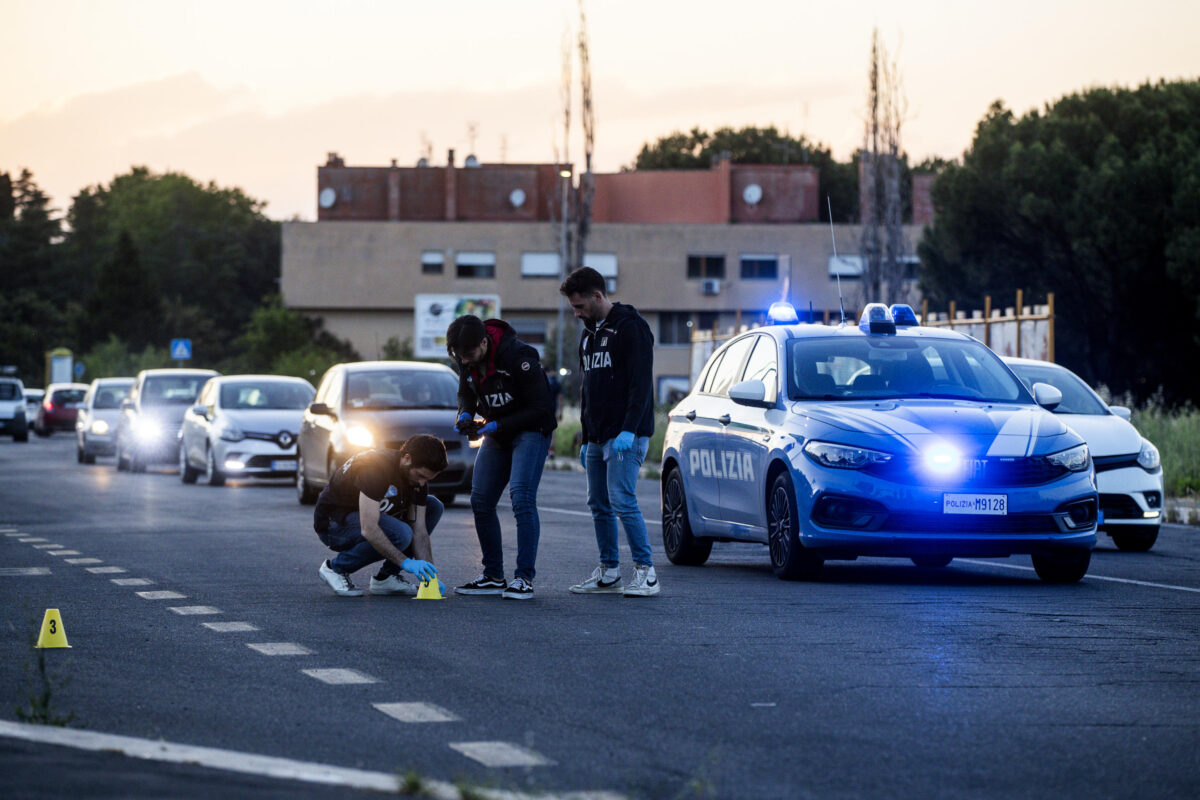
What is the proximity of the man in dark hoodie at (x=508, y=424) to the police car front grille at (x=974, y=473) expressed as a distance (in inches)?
80.1

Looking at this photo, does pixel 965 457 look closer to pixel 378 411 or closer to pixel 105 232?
pixel 378 411

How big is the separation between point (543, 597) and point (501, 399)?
1187 mm

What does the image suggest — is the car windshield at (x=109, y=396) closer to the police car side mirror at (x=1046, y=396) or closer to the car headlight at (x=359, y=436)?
the car headlight at (x=359, y=436)

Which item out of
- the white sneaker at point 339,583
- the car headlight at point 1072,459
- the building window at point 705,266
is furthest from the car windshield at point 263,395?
the building window at point 705,266

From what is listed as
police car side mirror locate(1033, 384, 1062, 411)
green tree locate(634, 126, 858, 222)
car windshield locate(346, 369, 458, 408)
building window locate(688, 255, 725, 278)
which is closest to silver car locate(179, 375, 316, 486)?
car windshield locate(346, 369, 458, 408)

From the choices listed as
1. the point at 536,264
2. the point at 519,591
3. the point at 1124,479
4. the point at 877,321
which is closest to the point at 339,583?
the point at 519,591

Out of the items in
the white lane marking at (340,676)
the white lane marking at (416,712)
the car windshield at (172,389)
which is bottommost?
the white lane marking at (340,676)

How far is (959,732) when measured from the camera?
6789 millimetres

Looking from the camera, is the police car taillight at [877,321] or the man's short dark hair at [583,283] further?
the police car taillight at [877,321]

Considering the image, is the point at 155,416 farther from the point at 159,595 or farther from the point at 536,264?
the point at 536,264

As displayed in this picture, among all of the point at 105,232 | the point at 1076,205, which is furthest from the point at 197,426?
the point at 105,232

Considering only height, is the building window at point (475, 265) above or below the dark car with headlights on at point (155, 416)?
above

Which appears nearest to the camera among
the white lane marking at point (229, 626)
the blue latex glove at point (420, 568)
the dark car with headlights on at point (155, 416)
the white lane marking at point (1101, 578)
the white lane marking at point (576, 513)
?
the white lane marking at point (229, 626)

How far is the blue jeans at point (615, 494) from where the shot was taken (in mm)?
11258
